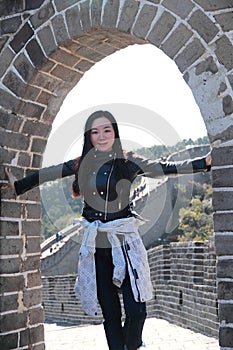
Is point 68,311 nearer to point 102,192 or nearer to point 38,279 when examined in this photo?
point 38,279

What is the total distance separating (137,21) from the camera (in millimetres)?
3691

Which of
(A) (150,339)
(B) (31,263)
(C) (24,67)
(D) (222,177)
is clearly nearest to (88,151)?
(D) (222,177)

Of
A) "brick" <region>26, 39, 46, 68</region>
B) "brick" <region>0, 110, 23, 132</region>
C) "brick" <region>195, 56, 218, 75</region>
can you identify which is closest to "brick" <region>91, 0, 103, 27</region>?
"brick" <region>26, 39, 46, 68</region>

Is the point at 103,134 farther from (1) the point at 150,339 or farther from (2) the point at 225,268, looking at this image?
(1) the point at 150,339

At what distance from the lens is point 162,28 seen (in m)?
3.59

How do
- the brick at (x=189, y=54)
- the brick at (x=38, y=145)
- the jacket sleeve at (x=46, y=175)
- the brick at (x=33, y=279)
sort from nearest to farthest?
the brick at (x=189, y=54) → the jacket sleeve at (x=46, y=175) → the brick at (x=33, y=279) → the brick at (x=38, y=145)

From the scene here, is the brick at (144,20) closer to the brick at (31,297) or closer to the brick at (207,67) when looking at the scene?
the brick at (207,67)

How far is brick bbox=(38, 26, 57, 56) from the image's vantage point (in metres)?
4.11

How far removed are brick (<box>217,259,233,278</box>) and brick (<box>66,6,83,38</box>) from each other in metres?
1.87

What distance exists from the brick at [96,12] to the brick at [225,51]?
3.04ft

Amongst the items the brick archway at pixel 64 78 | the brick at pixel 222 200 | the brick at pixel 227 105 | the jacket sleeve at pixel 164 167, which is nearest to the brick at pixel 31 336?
the brick archway at pixel 64 78

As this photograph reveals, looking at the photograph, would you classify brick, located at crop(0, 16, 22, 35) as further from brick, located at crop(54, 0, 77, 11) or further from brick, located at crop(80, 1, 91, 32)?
brick, located at crop(80, 1, 91, 32)

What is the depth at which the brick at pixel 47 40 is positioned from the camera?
411 centimetres

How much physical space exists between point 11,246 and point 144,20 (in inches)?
76.0
